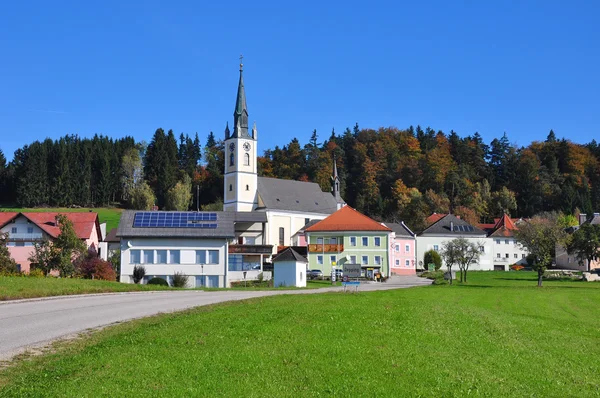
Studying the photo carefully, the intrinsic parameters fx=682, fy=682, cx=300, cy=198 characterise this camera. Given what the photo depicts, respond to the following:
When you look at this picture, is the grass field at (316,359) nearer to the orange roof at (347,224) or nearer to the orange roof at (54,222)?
the orange roof at (54,222)

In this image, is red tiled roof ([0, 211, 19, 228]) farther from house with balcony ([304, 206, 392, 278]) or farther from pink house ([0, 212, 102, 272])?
house with balcony ([304, 206, 392, 278])

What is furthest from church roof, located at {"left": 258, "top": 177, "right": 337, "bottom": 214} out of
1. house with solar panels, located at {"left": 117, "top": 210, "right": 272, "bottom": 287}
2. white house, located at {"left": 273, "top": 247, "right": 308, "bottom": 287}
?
white house, located at {"left": 273, "top": 247, "right": 308, "bottom": 287}

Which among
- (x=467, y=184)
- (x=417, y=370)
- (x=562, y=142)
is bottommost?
(x=417, y=370)

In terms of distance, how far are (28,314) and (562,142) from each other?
421 ft

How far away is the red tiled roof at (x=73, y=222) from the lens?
206 feet

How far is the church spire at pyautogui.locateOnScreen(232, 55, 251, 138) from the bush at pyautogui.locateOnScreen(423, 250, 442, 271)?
33.0m

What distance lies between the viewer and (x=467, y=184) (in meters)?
123

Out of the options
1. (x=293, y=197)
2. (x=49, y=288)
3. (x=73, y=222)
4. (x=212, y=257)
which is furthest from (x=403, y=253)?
(x=49, y=288)

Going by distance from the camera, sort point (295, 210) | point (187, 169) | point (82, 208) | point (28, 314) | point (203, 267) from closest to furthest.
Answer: point (28, 314), point (203, 267), point (295, 210), point (82, 208), point (187, 169)

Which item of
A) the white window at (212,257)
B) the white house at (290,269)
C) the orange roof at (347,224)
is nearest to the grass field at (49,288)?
the white house at (290,269)

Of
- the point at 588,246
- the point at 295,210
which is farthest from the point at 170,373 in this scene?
the point at 295,210

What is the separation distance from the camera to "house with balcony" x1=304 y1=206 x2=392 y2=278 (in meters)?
71.3

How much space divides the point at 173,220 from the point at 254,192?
146 feet

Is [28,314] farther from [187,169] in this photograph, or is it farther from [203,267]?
[187,169]
